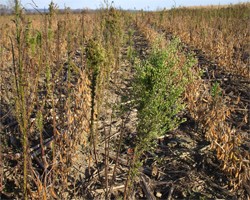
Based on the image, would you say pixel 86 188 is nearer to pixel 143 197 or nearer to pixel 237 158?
pixel 143 197

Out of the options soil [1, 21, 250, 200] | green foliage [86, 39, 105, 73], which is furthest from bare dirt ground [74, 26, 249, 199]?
green foliage [86, 39, 105, 73]

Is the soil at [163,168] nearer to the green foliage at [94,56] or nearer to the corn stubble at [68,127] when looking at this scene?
the corn stubble at [68,127]

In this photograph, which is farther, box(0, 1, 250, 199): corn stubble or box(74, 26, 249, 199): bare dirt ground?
box(74, 26, 249, 199): bare dirt ground

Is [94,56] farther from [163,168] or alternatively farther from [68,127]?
[163,168]

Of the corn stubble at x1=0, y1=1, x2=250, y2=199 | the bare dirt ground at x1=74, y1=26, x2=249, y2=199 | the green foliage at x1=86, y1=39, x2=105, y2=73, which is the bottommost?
the bare dirt ground at x1=74, y1=26, x2=249, y2=199

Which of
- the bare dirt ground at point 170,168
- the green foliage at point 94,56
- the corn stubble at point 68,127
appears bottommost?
the bare dirt ground at point 170,168

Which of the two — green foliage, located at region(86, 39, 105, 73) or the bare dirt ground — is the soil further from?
green foliage, located at region(86, 39, 105, 73)

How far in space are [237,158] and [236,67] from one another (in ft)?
10.4

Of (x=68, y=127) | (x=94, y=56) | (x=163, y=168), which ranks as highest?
(x=94, y=56)

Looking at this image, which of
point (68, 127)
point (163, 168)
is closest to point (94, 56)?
point (68, 127)

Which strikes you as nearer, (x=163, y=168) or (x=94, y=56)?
(x=94, y=56)

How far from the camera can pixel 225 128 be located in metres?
3.08

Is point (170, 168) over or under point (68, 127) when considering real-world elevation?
under

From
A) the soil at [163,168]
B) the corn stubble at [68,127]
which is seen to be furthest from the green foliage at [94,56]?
the soil at [163,168]
